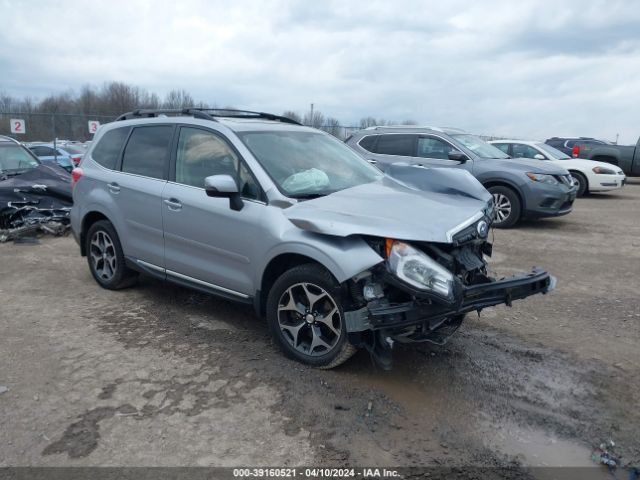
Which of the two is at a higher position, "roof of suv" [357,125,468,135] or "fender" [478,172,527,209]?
"roof of suv" [357,125,468,135]

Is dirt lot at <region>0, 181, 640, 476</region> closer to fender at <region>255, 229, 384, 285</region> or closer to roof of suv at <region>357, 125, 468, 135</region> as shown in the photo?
fender at <region>255, 229, 384, 285</region>

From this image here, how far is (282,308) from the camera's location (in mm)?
3887

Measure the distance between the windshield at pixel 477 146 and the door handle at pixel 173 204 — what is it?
6.94 meters

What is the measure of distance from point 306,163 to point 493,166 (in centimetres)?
634

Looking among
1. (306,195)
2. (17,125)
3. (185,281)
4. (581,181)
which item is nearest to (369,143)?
(185,281)

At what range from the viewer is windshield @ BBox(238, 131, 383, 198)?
4.17 m

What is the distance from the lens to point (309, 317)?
12.4 ft

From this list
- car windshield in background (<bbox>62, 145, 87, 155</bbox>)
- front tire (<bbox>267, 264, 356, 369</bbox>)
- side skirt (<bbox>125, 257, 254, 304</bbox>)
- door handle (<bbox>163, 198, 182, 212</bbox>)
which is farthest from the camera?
car windshield in background (<bbox>62, 145, 87, 155</bbox>)

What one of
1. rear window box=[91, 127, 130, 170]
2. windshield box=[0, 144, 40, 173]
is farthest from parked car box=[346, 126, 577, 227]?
windshield box=[0, 144, 40, 173]

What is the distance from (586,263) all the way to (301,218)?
17.1 feet

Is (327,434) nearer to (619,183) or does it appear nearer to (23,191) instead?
(23,191)

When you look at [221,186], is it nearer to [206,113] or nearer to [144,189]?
[206,113]

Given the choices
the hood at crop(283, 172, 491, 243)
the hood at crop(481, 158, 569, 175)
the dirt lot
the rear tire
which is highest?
the hood at crop(481, 158, 569, 175)

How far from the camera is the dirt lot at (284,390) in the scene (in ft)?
9.80
